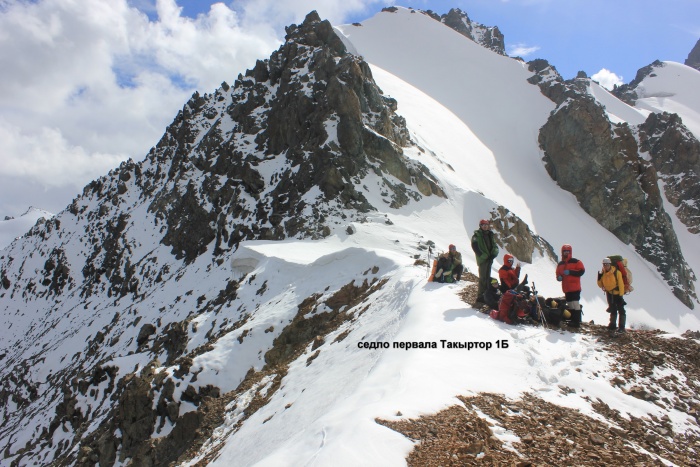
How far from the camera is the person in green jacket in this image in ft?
36.8

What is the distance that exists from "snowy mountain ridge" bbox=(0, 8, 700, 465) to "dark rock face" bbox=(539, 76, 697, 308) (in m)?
2.22

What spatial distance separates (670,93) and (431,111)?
77.0 metres

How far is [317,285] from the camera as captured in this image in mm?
17078

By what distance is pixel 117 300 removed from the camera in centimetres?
4422

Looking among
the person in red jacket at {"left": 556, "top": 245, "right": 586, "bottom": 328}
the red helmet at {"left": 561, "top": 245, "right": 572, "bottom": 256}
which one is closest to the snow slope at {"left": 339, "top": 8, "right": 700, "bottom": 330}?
the red helmet at {"left": 561, "top": 245, "right": 572, "bottom": 256}

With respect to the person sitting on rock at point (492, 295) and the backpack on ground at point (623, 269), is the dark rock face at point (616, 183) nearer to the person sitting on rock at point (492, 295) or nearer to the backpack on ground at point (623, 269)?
the backpack on ground at point (623, 269)

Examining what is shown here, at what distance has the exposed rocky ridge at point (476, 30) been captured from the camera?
105500 millimetres

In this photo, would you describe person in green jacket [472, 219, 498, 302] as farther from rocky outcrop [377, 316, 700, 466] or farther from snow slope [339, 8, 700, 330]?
snow slope [339, 8, 700, 330]

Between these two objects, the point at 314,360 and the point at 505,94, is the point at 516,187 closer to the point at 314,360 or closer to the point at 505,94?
the point at 505,94

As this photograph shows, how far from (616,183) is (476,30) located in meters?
80.4

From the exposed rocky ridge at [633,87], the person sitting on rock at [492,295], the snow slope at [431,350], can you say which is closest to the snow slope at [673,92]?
the exposed rocky ridge at [633,87]

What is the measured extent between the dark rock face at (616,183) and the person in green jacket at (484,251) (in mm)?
43530

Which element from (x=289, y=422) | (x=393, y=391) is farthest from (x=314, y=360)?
(x=393, y=391)

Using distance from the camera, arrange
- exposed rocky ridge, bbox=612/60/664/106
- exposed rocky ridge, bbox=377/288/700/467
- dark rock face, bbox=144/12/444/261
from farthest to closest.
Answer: exposed rocky ridge, bbox=612/60/664/106
dark rock face, bbox=144/12/444/261
exposed rocky ridge, bbox=377/288/700/467
